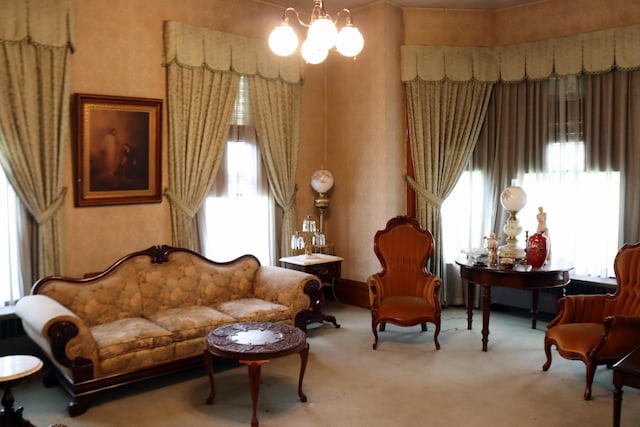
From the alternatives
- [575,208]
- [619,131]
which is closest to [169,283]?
[575,208]

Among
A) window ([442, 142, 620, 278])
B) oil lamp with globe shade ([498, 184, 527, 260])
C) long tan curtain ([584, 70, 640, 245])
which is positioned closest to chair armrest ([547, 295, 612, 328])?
oil lamp with globe shade ([498, 184, 527, 260])

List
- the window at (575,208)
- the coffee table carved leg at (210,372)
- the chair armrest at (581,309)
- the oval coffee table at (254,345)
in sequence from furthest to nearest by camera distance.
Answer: the window at (575,208)
the chair armrest at (581,309)
the coffee table carved leg at (210,372)
the oval coffee table at (254,345)

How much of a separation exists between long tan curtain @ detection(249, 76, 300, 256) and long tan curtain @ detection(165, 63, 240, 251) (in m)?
0.47

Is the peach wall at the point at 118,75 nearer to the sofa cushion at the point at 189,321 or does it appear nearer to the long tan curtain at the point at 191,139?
the long tan curtain at the point at 191,139

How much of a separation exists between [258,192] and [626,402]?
3790 mm

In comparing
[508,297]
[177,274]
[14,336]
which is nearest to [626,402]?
[508,297]

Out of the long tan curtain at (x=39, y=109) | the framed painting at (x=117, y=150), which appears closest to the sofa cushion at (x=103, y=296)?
the long tan curtain at (x=39, y=109)

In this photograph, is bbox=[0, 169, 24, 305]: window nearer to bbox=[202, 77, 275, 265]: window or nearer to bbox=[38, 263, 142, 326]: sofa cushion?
bbox=[38, 263, 142, 326]: sofa cushion

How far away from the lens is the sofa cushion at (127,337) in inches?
146

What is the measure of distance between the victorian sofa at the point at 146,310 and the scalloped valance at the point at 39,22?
6.05ft

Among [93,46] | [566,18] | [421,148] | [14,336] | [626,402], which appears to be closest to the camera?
[626,402]

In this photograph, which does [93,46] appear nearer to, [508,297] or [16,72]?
[16,72]

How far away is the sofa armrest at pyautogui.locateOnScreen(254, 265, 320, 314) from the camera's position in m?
4.76

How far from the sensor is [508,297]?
591 cm
